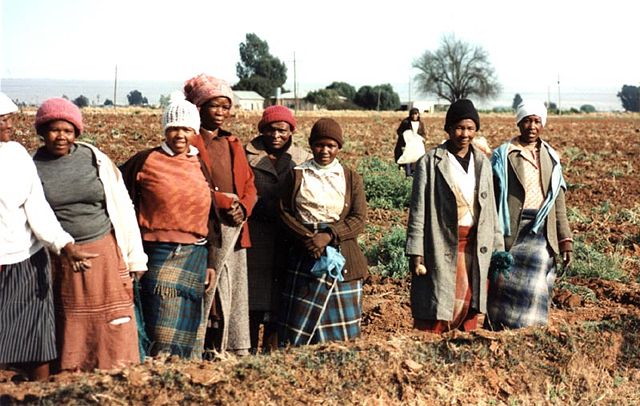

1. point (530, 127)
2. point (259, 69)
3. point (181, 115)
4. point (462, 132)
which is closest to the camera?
point (181, 115)

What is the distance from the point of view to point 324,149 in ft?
15.0

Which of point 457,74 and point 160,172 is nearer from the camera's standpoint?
point 160,172

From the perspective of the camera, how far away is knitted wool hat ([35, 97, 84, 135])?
3836mm

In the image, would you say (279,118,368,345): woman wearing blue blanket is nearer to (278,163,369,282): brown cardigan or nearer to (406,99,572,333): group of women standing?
(278,163,369,282): brown cardigan

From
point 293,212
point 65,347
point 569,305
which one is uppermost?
point 293,212

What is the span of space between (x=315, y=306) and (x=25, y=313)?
1.56m

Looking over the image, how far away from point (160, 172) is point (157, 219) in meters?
0.24

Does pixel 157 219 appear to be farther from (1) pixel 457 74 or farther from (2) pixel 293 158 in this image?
(1) pixel 457 74

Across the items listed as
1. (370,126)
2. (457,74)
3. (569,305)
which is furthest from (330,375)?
(457,74)

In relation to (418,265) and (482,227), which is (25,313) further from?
(482,227)

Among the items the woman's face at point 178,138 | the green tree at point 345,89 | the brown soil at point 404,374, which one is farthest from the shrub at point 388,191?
the green tree at point 345,89

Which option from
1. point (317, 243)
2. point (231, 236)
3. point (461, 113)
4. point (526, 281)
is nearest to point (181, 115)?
point (231, 236)

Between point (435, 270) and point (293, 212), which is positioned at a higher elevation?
point (293, 212)

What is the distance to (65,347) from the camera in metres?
3.91
